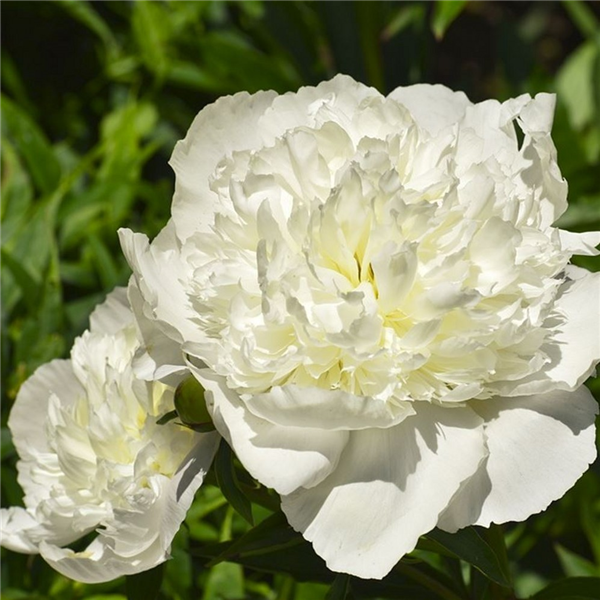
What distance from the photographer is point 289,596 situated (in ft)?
3.60

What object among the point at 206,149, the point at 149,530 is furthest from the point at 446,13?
the point at 149,530

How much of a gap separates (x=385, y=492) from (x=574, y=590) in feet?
1.03

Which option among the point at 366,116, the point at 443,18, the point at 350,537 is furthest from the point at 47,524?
the point at 443,18

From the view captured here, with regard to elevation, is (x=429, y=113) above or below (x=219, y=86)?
above

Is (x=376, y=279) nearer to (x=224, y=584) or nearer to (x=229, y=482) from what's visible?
(x=229, y=482)

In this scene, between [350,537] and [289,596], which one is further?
[289,596]

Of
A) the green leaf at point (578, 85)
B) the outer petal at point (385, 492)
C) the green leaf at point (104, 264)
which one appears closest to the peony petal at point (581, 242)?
the outer petal at point (385, 492)

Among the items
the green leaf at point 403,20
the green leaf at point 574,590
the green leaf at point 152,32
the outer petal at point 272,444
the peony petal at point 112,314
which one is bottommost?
the green leaf at point 574,590

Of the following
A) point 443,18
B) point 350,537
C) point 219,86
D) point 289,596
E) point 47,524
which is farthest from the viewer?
point 219,86

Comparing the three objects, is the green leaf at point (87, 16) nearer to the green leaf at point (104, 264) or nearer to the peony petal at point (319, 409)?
the green leaf at point (104, 264)

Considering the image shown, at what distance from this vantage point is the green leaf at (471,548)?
733mm

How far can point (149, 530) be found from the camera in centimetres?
76

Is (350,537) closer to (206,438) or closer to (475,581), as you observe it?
(206,438)

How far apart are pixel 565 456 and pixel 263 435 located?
21cm
